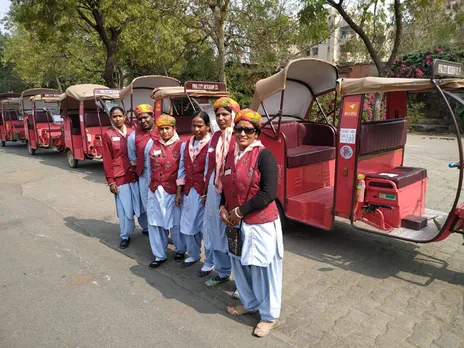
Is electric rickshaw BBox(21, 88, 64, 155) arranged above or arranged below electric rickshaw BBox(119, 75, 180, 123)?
below

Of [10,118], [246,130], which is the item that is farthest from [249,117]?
[10,118]

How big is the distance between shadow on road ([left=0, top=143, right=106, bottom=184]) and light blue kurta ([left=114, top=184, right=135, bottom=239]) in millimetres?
4728

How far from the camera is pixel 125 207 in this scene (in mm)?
4859

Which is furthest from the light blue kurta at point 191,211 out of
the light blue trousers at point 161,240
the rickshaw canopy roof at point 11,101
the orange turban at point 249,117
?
the rickshaw canopy roof at point 11,101

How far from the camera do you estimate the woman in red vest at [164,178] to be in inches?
160

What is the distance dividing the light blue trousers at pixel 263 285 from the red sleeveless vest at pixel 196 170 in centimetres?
106

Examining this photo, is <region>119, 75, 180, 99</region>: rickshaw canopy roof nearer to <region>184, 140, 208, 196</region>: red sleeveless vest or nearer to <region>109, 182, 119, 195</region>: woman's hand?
<region>109, 182, 119, 195</region>: woman's hand

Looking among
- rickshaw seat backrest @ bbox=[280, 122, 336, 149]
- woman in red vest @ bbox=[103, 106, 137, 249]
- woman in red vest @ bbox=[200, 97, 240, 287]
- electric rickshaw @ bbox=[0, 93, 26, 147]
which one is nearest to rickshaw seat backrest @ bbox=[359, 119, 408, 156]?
rickshaw seat backrest @ bbox=[280, 122, 336, 149]

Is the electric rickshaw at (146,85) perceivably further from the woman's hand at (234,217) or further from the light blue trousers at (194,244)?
the woman's hand at (234,217)

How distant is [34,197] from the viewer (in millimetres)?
7867

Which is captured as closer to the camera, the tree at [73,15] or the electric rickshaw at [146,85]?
the electric rickshaw at [146,85]

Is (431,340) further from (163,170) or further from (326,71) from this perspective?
(326,71)

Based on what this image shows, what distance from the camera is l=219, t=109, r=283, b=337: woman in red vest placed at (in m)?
2.80

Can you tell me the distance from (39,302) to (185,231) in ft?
5.26
